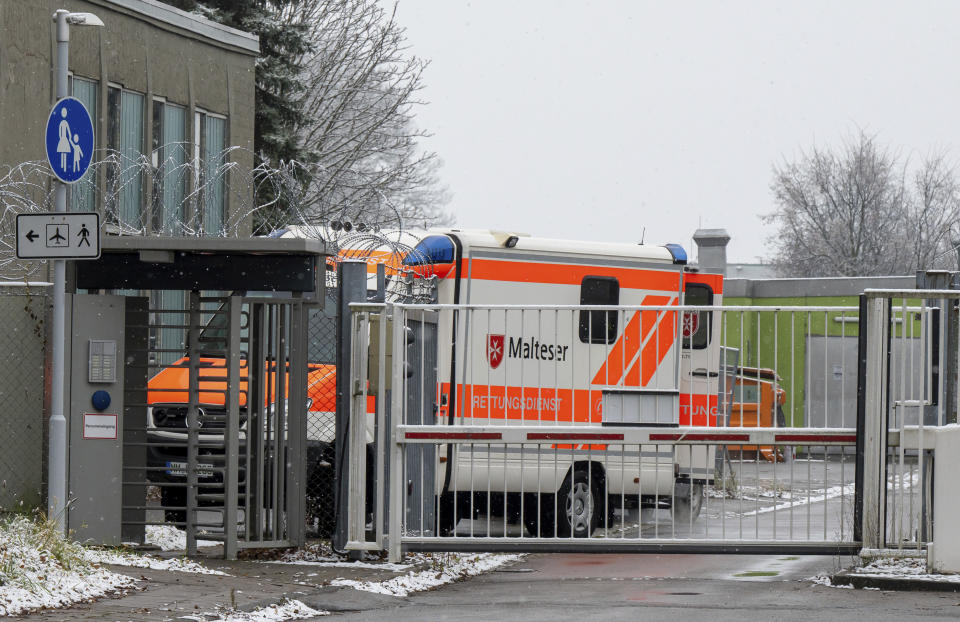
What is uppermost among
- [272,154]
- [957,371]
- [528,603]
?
[272,154]

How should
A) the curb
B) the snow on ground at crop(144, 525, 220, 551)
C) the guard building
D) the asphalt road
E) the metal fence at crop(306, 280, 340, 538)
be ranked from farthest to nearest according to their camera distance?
the guard building, the metal fence at crop(306, 280, 340, 538), the snow on ground at crop(144, 525, 220, 551), the curb, the asphalt road

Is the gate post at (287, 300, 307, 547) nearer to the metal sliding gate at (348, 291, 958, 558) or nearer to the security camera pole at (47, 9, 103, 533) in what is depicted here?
the metal sliding gate at (348, 291, 958, 558)

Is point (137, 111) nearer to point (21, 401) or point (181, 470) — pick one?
point (21, 401)

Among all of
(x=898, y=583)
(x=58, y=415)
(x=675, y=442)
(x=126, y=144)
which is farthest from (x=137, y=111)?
(x=898, y=583)

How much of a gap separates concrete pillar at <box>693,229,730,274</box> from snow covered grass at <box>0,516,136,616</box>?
29.7 m

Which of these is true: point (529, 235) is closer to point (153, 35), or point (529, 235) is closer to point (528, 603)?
point (528, 603)

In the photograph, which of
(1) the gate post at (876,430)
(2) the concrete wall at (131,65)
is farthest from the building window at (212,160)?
(1) the gate post at (876,430)

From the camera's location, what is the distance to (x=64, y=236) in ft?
38.0

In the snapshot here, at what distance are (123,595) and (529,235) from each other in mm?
6486

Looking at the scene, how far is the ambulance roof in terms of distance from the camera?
47.2ft

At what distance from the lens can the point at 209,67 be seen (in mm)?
26609

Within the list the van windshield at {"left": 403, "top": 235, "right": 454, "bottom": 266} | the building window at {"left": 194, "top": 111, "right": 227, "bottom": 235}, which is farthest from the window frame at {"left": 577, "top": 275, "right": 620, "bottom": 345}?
the building window at {"left": 194, "top": 111, "right": 227, "bottom": 235}

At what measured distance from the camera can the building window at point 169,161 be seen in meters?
25.2

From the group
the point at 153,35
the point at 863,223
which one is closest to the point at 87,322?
the point at 153,35
